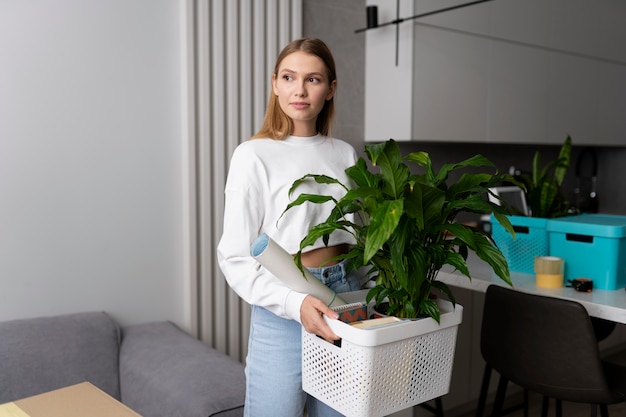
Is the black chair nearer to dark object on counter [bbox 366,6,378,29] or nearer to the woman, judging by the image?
the woman

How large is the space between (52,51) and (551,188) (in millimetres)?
1926

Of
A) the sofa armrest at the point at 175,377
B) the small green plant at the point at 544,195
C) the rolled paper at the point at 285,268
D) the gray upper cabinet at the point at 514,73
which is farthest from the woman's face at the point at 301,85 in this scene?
the gray upper cabinet at the point at 514,73

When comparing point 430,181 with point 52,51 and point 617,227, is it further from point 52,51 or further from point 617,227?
point 52,51

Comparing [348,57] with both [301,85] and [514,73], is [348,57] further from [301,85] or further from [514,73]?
[301,85]

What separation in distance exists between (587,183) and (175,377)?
3.75 meters

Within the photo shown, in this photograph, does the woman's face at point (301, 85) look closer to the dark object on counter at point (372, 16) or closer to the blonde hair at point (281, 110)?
the blonde hair at point (281, 110)

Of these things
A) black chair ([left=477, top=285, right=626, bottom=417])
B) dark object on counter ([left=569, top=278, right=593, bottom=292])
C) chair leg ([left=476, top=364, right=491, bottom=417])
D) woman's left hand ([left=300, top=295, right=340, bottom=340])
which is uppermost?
woman's left hand ([left=300, top=295, right=340, bottom=340])

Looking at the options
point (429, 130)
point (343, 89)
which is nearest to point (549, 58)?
point (429, 130)

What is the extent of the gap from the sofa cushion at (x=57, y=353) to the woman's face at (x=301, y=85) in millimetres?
1249

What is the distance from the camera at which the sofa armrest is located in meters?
1.95

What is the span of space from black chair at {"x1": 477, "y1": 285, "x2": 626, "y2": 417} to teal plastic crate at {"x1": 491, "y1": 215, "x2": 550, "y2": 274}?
318mm

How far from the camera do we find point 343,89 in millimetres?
3131

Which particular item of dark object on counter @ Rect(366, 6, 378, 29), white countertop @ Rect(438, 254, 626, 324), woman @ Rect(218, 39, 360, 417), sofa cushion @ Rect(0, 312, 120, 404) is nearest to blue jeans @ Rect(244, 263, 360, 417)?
woman @ Rect(218, 39, 360, 417)

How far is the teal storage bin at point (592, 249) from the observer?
2035mm
